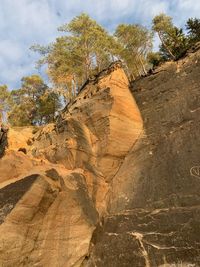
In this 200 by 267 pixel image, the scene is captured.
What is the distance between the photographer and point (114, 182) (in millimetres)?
14867

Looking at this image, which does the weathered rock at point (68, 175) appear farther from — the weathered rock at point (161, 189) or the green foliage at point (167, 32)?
the green foliage at point (167, 32)

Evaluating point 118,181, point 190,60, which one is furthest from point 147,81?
point 118,181

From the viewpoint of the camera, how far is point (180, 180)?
41.8 feet

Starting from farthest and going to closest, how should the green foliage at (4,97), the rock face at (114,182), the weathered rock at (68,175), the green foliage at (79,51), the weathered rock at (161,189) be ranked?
the green foliage at (4,97), the green foliage at (79,51), the weathered rock at (68,175), the rock face at (114,182), the weathered rock at (161,189)

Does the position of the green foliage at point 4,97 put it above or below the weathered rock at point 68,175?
above


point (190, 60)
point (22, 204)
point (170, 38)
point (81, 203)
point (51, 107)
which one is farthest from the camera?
point (51, 107)

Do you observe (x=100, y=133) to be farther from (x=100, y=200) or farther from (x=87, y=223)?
(x=87, y=223)

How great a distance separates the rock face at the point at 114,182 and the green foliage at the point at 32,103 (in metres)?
20.7

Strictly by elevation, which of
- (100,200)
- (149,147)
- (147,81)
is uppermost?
(147,81)

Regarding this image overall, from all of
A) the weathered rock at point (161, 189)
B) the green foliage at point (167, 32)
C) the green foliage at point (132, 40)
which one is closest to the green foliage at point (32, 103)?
the green foliage at point (132, 40)

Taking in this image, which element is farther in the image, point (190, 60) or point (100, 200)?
point (190, 60)

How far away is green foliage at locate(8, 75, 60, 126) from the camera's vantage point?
3888 centimetres

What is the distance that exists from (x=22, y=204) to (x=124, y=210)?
382cm

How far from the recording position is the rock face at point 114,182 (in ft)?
38.2
